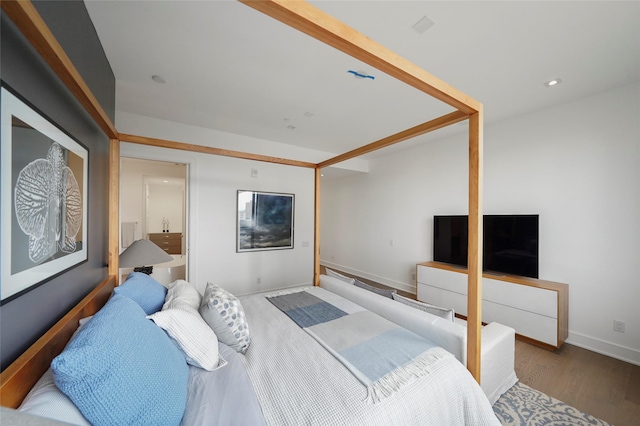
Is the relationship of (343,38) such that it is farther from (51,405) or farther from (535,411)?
(535,411)

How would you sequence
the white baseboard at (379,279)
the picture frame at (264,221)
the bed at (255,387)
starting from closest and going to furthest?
the bed at (255,387) → the picture frame at (264,221) → the white baseboard at (379,279)

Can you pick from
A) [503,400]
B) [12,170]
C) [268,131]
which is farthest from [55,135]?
[503,400]

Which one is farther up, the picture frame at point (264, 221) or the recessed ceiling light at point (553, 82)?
the recessed ceiling light at point (553, 82)

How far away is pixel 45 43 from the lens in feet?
2.71

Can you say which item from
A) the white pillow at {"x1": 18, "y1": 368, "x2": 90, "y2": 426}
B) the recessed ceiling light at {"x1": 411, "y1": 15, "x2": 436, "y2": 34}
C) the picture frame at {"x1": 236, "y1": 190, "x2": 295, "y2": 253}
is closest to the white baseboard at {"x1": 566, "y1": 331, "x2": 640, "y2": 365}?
the recessed ceiling light at {"x1": 411, "y1": 15, "x2": 436, "y2": 34}

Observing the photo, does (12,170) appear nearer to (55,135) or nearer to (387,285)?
(55,135)

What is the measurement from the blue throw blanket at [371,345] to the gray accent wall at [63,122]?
1310mm

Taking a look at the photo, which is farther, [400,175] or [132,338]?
[400,175]

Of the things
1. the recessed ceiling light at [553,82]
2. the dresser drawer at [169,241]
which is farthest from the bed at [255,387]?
the dresser drawer at [169,241]

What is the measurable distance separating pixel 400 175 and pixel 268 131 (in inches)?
102

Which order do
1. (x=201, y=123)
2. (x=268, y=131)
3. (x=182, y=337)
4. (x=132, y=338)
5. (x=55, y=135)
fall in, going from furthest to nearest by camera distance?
(x=268, y=131) → (x=201, y=123) → (x=182, y=337) → (x=55, y=135) → (x=132, y=338)

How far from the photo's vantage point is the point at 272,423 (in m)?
0.96

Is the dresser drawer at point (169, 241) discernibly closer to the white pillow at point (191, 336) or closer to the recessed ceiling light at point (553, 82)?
the white pillow at point (191, 336)

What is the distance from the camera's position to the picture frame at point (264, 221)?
402 cm
